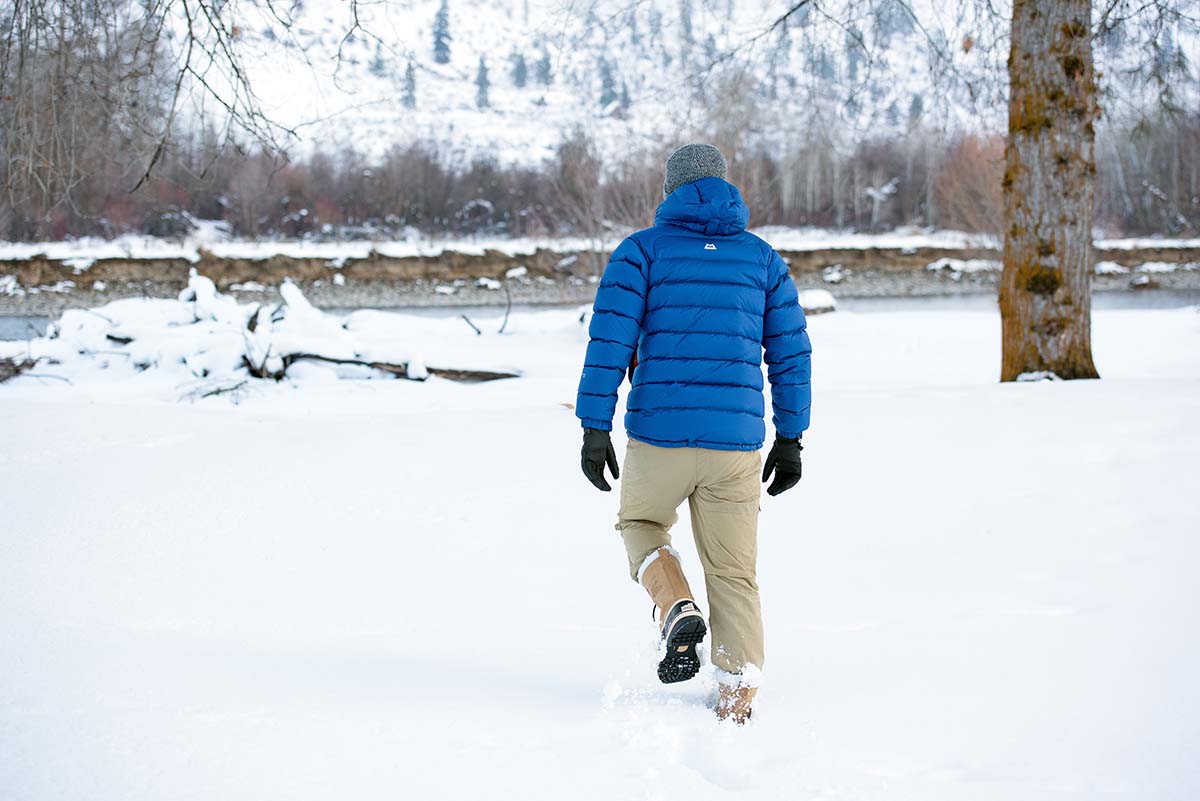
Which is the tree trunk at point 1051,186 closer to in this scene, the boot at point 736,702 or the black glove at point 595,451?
the boot at point 736,702

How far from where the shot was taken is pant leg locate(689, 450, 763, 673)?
267 cm

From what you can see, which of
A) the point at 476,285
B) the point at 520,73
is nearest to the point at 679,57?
the point at 476,285

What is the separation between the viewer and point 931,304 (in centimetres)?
3609

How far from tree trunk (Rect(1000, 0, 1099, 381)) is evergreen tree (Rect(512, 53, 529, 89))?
98.8m

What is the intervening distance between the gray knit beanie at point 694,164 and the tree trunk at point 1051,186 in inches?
193

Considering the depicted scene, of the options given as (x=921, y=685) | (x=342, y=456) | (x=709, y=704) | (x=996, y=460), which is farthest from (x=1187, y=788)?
(x=342, y=456)

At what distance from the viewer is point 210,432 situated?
6.18m

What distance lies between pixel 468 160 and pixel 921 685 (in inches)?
2294

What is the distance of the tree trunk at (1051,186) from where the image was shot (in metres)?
6.56

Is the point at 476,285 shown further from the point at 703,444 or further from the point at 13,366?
the point at 703,444

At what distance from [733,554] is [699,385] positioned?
0.49 m

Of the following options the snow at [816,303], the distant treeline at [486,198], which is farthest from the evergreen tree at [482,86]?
the snow at [816,303]

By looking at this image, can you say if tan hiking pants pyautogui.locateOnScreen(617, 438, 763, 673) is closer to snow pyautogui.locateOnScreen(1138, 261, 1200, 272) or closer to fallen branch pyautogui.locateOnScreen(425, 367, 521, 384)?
fallen branch pyautogui.locateOnScreen(425, 367, 521, 384)

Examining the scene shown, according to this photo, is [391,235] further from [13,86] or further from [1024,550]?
[1024,550]
